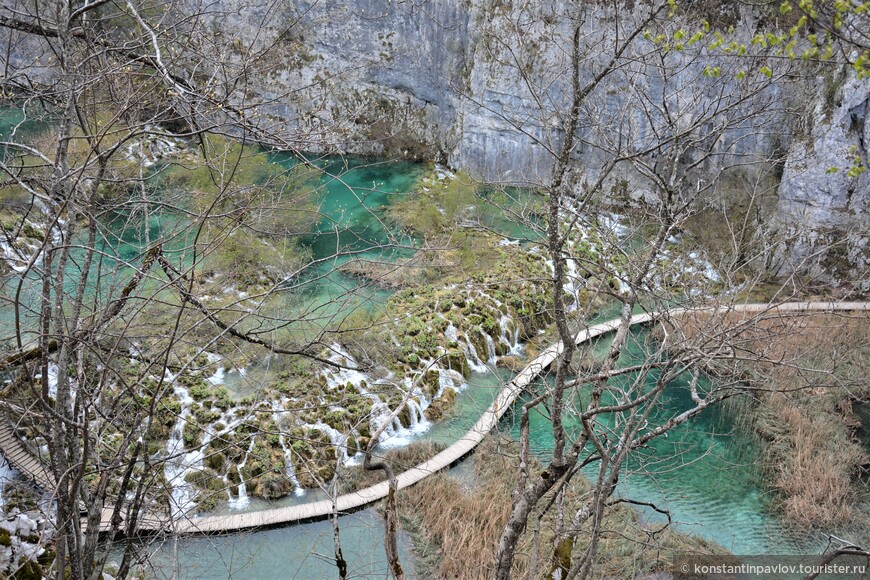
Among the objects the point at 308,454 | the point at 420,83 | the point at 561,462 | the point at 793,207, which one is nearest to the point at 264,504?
the point at 308,454

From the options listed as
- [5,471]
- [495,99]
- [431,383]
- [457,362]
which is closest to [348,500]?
Answer: [431,383]

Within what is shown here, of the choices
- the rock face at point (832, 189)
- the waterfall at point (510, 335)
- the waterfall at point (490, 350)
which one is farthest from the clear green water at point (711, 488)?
the rock face at point (832, 189)

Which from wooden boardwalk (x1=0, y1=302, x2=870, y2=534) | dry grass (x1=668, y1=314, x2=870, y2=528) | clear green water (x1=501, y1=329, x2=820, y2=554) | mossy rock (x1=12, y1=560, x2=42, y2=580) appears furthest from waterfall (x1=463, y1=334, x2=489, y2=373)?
mossy rock (x1=12, y1=560, x2=42, y2=580)

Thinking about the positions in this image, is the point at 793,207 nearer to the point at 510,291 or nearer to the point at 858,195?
the point at 858,195

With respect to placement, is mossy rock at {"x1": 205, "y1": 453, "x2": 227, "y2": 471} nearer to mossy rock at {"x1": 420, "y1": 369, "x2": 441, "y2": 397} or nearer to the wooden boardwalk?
the wooden boardwalk

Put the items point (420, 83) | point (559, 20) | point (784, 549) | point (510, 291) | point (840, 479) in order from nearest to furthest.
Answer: point (784, 549) < point (840, 479) < point (510, 291) < point (559, 20) < point (420, 83)
